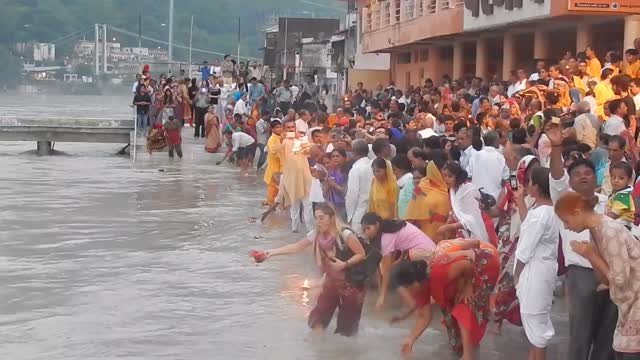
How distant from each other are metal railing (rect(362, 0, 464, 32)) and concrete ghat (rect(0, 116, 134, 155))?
898 centimetres

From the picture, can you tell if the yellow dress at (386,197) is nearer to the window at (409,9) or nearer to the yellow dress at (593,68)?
the yellow dress at (593,68)

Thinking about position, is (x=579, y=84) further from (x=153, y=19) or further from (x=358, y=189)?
(x=153, y=19)

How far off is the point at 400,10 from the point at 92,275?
93.8ft

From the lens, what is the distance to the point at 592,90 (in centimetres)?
1605

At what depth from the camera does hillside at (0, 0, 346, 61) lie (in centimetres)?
15488

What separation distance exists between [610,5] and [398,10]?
1951 cm

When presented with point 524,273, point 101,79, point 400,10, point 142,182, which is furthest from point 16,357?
point 101,79

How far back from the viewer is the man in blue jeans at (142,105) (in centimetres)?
3173

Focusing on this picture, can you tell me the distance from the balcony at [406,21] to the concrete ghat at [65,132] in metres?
8.83

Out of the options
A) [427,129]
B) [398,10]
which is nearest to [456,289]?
[427,129]

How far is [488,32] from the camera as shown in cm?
3056

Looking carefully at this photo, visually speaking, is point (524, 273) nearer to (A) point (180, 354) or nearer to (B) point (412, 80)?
(A) point (180, 354)

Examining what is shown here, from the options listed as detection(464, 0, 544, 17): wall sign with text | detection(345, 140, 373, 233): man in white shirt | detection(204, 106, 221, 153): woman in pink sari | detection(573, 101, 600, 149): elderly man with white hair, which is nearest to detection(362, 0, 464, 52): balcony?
detection(464, 0, 544, 17): wall sign with text

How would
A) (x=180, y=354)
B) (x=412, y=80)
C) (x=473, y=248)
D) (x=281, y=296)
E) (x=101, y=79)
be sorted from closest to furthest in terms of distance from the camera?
(x=473, y=248) → (x=180, y=354) → (x=281, y=296) → (x=412, y=80) → (x=101, y=79)
